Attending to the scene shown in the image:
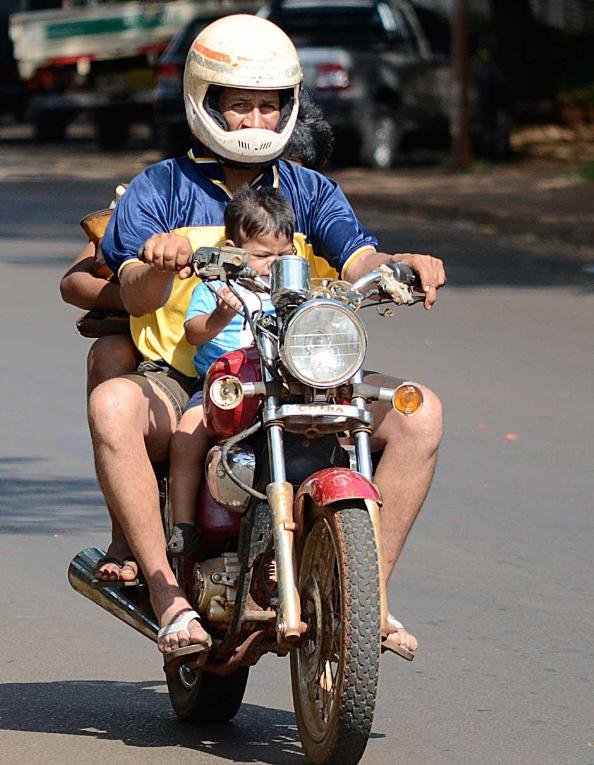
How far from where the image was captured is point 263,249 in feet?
15.0

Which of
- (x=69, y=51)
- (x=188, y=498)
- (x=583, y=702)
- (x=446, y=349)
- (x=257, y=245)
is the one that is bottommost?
(x=69, y=51)

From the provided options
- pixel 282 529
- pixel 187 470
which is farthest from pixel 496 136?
pixel 282 529

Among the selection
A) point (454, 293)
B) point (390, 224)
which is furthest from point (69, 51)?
point (454, 293)

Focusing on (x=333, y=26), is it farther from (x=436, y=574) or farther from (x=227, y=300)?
(x=227, y=300)

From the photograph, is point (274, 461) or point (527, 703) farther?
point (527, 703)

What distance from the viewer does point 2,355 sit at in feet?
36.6

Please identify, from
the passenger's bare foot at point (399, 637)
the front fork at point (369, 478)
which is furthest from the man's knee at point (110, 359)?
the passenger's bare foot at point (399, 637)

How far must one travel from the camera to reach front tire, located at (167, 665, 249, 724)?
15.9 ft

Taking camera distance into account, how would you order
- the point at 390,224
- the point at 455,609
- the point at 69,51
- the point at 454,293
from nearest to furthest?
the point at 455,609 → the point at 454,293 → the point at 390,224 → the point at 69,51

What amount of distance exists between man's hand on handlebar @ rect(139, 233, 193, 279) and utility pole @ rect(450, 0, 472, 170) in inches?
704

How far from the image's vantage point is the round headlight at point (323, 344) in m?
4.19

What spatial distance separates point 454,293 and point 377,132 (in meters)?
9.00

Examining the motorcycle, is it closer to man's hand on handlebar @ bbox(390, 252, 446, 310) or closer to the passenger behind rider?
man's hand on handlebar @ bbox(390, 252, 446, 310)

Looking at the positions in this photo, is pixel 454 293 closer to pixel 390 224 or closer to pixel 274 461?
pixel 390 224
